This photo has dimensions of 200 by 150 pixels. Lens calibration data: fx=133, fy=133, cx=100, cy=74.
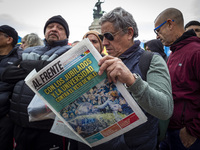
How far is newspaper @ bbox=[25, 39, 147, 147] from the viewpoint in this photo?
25.9 inches

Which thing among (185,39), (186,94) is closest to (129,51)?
(186,94)

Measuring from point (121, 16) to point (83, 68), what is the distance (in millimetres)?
604

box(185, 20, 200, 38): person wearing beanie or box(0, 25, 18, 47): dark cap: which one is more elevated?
box(0, 25, 18, 47): dark cap

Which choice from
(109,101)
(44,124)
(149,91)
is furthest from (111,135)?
(44,124)

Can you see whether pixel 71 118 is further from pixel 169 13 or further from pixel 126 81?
pixel 169 13

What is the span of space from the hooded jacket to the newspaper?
0.82 m

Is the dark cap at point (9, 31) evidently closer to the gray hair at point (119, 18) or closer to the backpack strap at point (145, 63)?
the gray hair at point (119, 18)

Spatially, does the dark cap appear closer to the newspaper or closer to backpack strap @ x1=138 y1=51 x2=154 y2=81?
the newspaper

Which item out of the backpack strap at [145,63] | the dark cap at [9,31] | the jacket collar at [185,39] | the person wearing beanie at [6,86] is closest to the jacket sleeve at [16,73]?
the person wearing beanie at [6,86]

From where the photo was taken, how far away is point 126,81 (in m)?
0.63

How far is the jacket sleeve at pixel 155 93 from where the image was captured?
0.64m

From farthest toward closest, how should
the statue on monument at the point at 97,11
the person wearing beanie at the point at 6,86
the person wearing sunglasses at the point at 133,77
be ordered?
the statue on monument at the point at 97,11 < the person wearing beanie at the point at 6,86 < the person wearing sunglasses at the point at 133,77

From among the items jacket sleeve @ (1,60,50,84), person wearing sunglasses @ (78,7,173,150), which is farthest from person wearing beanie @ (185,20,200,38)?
jacket sleeve @ (1,60,50,84)

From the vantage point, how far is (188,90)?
127 cm
